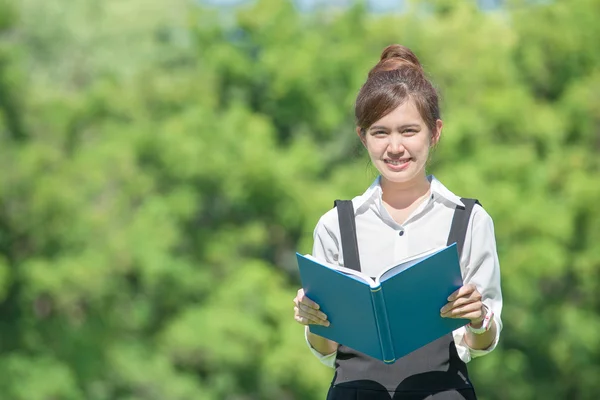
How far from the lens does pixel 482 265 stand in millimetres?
2193

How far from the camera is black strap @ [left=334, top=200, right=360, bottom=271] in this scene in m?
2.23

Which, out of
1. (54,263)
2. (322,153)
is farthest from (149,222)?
(322,153)

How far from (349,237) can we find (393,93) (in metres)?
0.32

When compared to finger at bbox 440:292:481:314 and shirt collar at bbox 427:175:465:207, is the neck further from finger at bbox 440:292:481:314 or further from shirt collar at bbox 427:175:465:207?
finger at bbox 440:292:481:314

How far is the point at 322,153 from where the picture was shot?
1697 cm

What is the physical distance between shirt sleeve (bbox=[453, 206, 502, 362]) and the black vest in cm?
2

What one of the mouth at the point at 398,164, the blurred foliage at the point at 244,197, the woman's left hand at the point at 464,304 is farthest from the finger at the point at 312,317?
the blurred foliage at the point at 244,197

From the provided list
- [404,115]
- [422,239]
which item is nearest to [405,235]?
[422,239]

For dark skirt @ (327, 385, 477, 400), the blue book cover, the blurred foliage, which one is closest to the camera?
the blue book cover

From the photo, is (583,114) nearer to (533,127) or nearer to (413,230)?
(533,127)

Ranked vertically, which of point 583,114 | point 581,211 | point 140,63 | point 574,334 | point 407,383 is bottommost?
point 407,383

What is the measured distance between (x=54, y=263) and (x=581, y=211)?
291 inches

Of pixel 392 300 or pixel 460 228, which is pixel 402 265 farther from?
pixel 460 228

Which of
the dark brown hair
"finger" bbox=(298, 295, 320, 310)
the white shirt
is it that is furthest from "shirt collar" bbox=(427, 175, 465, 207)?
"finger" bbox=(298, 295, 320, 310)
